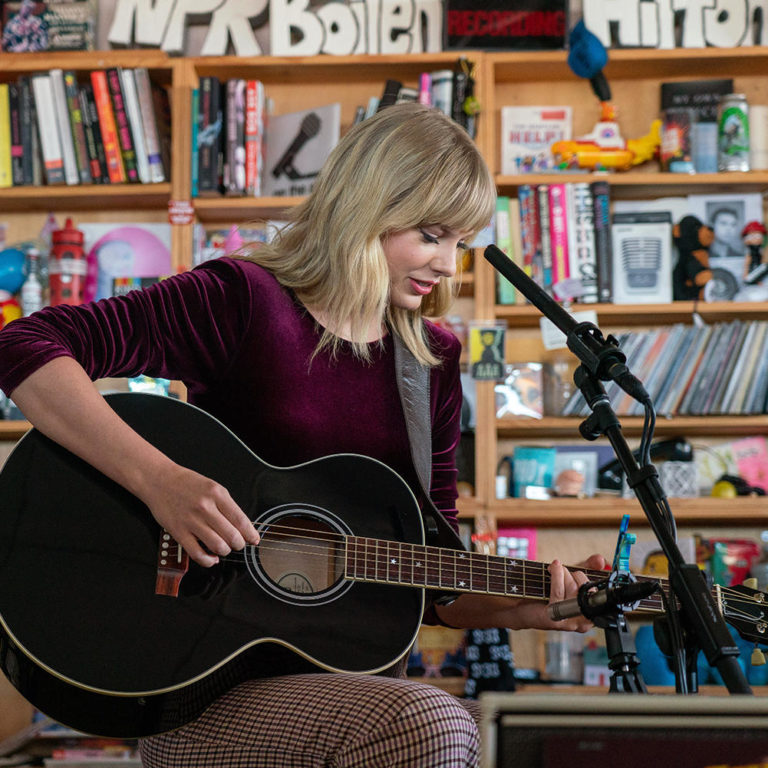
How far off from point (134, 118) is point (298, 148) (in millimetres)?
511

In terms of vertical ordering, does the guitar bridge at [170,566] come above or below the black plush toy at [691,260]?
below

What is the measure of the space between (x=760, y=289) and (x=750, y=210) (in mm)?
295

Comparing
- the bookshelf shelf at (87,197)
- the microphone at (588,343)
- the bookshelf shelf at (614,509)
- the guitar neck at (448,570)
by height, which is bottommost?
the bookshelf shelf at (614,509)

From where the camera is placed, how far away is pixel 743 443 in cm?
300

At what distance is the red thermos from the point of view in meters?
3.03

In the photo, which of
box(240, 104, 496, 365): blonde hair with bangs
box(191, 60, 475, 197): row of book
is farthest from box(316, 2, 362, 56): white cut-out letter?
box(240, 104, 496, 365): blonde hair with bangs

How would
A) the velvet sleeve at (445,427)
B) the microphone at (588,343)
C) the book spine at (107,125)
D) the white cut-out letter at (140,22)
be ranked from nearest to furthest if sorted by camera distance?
1. the microphone at (588,343)
2. the velvet sleeve at (445,427)
3. the book spine at (107,125)
4. the white cut-out letter at (140,22)

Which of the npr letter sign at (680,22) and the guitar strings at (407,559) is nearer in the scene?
the guitar strings at (407,559)

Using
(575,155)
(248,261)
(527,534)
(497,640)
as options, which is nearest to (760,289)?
(575,155)

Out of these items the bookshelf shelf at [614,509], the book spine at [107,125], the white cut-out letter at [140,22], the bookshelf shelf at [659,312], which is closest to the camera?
the bookshelf shelf at [614,509]

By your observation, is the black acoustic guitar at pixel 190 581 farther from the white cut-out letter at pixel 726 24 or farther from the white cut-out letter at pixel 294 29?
the white cut-out letter at pixel 726 24

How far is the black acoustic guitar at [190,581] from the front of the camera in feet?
3.88

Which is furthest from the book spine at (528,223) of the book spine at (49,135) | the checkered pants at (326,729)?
the checkered pants at (326,729)

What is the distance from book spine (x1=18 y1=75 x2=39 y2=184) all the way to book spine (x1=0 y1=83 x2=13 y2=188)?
46 millimetres
